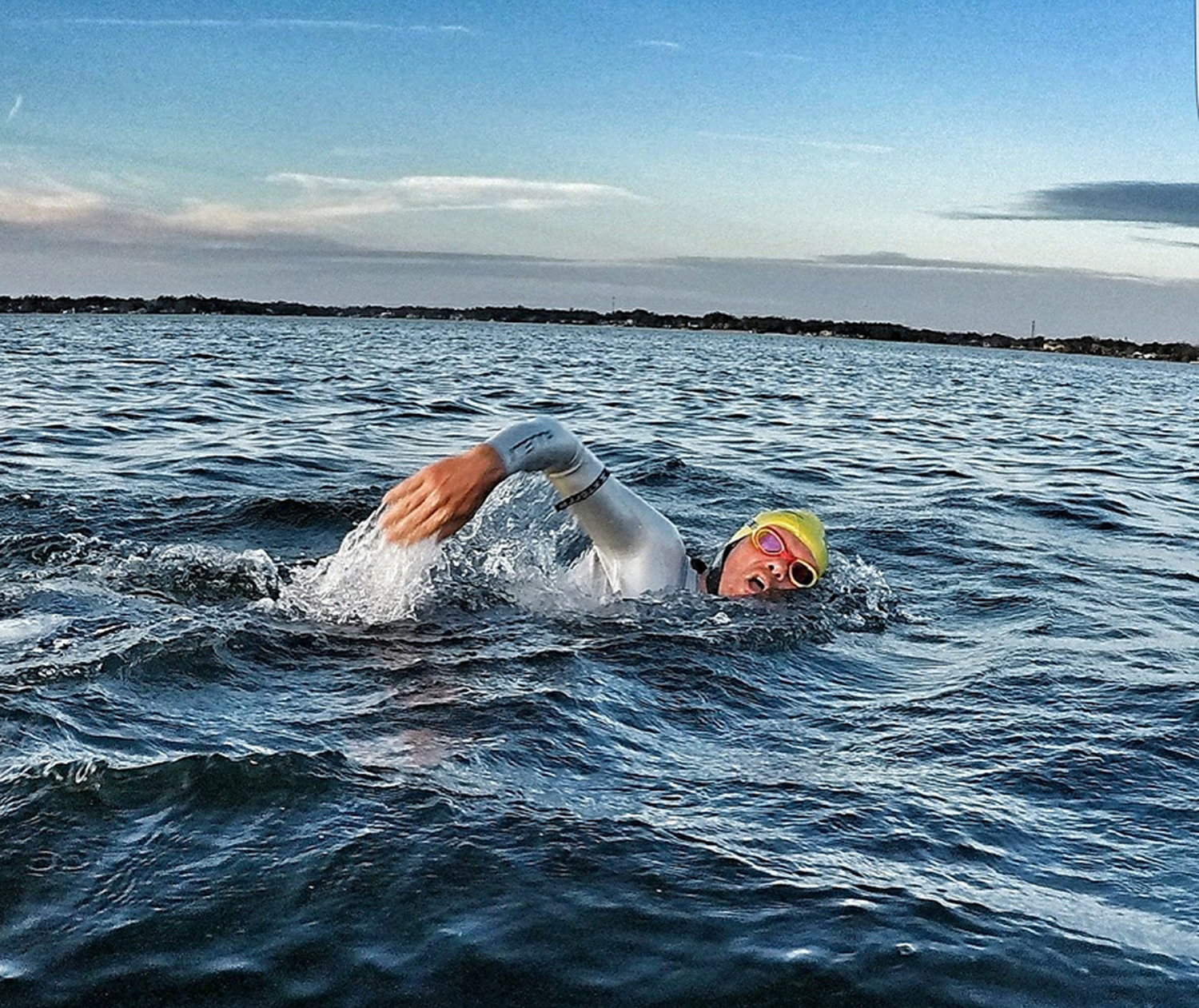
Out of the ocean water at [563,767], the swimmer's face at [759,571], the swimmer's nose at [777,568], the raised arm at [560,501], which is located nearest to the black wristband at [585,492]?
the raised arm at [560,501]

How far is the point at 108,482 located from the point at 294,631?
23.1 feet

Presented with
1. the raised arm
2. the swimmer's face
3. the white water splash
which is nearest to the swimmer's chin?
the swimmer's face

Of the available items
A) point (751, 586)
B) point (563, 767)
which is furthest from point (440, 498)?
point (751, 586)

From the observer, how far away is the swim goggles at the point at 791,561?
8.90 m

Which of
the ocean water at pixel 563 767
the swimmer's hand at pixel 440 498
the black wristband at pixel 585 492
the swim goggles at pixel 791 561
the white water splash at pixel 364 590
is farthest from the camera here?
the swim goggles at pixel 791 561

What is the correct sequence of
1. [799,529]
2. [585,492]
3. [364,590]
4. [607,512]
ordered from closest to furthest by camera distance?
[585,492] → [607,512] → [364,590] → [799,529]

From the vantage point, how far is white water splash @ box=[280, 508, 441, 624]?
794cm

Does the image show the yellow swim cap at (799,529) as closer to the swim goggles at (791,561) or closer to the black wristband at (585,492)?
the swim goggles at (791,561)

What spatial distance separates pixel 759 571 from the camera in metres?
8.93

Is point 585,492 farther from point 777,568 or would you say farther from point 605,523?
point 777,568

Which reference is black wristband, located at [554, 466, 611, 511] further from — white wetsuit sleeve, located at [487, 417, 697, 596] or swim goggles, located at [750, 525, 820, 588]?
swim goggles, located at [750, 525, 820, 588]

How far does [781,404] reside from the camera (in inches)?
1232

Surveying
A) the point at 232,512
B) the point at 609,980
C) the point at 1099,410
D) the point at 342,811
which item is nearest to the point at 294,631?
the point at 342,811

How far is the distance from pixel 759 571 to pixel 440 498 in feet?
11.0
